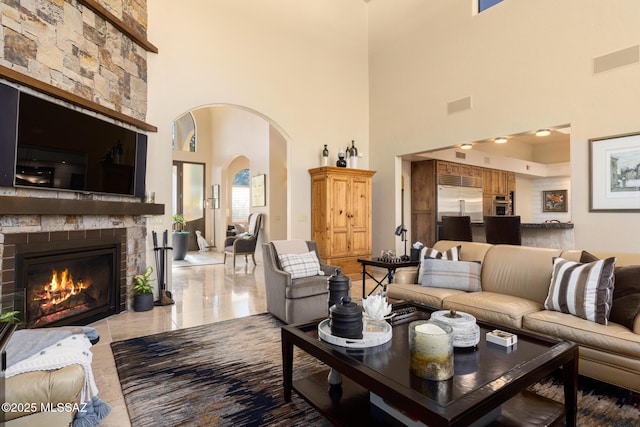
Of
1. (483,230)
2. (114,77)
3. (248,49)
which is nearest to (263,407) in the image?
(114,77)

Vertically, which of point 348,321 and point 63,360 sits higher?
point 348,321

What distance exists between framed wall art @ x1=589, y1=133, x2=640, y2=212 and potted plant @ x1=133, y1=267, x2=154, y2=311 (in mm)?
5602

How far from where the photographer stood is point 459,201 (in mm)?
7570

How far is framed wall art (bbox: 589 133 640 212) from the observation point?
385cm

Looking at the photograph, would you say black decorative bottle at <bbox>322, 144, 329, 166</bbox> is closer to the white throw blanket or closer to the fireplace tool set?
the fireplace tool set

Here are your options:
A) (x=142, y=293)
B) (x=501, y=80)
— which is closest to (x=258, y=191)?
(x=142, y=293)

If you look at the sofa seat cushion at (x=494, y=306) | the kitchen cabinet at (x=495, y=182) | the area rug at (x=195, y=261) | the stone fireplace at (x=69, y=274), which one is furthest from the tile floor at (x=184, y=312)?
the kitchen cabinet at (x=495, y=182)

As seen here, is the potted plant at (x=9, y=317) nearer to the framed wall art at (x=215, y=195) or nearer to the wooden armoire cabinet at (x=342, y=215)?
the wooden armoire cabinet at (x=342, y=215)

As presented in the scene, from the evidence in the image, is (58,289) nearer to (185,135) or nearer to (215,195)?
(215,195)

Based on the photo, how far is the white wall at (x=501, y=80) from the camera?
3.99 metres

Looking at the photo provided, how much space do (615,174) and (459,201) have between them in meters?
3.62

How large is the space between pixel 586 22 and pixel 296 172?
4549 mm

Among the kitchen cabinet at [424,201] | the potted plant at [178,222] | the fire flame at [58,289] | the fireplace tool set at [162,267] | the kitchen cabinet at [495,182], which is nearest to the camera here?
the fire flame at [58,289]

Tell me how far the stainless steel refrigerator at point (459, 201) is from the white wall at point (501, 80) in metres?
1.20
